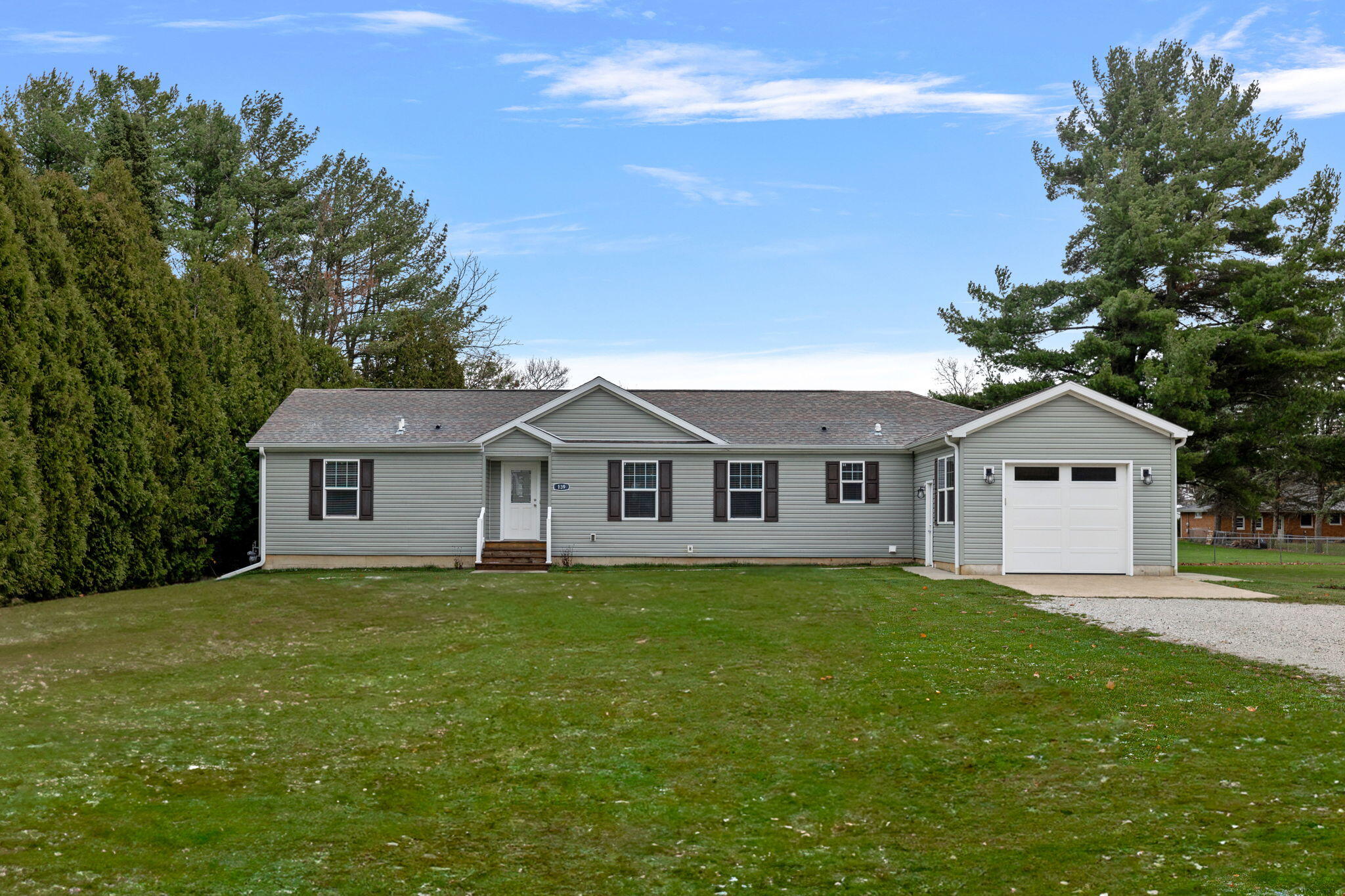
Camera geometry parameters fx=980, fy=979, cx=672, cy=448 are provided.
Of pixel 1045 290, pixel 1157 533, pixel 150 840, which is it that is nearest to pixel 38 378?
pixel 150 840

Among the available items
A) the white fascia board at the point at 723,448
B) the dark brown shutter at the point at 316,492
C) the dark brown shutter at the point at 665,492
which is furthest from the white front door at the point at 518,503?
the dark brown shutter at the point at 316,492

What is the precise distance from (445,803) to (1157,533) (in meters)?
17.8

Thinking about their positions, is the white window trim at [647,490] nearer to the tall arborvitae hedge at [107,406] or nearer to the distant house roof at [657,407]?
the distant house roof at [657,407]

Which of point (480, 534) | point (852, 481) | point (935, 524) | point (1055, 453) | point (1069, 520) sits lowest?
point (480, 534)

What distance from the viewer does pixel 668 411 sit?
2347 cm

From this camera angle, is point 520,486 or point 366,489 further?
point 520,486

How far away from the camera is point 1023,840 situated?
5398 millimetres

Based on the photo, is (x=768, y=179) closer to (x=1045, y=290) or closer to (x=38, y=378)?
(x=1045, y=290)

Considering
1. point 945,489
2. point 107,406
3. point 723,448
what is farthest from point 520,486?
point 945,489

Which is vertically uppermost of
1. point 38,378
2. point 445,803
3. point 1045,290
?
point 1045,290

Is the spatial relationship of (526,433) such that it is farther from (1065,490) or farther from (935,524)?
(1065,490)

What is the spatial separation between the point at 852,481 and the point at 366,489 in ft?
37.0

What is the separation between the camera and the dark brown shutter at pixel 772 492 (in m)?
23.0

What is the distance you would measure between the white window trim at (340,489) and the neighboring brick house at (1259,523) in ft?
158
